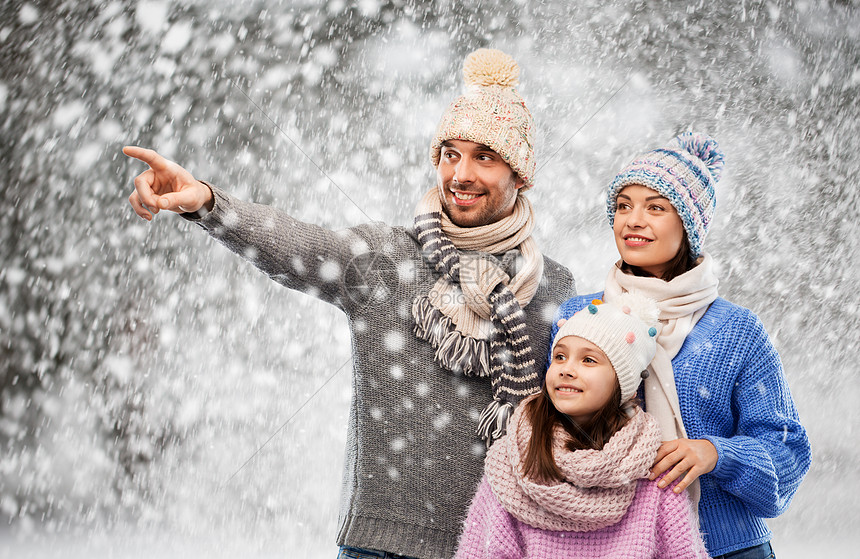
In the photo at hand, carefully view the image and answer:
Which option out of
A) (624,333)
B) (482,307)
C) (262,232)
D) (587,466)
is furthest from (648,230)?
(262,232)

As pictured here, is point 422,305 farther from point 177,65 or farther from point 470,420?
point 177,65

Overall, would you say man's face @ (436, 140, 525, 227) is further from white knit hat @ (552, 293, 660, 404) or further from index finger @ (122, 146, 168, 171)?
index finger @ (122, 146, 168, 171)

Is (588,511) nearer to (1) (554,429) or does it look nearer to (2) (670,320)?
(1) (554,429)

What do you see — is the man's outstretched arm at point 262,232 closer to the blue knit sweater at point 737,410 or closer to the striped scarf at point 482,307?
the striped scarf at point 482,307

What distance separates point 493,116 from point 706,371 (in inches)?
26.5

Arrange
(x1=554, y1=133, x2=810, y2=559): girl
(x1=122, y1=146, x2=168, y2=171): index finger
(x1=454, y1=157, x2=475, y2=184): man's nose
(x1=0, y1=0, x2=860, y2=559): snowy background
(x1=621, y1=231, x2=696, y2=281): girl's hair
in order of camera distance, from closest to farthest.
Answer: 1. (x1=122, y1=146, x2=168, y2=171): index finger
2. (x1=554, y1=133, x2=810, y2=559): girl
3. (x1=621, y1=231, x2=696, y2=281): girl's hair
4. (x1=454, y1=157, x2=475, y2=184): man's nose
5. (x1=0, y1=0, x2=860, y2=559): snowy background

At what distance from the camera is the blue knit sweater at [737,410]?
1405mm

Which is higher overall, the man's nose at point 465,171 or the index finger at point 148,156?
the man's nose at point 465,171

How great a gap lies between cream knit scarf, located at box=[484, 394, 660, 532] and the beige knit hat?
631 mm

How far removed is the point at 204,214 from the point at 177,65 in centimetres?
314

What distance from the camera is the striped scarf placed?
1544 mm

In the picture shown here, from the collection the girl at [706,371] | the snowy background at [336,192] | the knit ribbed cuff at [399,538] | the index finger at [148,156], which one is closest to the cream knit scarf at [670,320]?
the girl at [706,371]

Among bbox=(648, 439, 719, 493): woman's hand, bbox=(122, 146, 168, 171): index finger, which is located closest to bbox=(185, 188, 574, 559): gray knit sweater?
bbox=(122, 146, 168, 171): index finger

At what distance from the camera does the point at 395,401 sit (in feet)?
5.24
